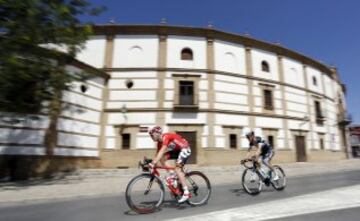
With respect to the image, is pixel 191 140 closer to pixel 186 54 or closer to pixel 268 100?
pixel 186 54

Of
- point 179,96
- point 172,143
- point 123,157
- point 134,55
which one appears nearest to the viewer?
point 172,143

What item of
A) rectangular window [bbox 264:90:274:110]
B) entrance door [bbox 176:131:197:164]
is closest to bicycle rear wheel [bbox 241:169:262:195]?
entrance door [bbox 176:131:197:164]

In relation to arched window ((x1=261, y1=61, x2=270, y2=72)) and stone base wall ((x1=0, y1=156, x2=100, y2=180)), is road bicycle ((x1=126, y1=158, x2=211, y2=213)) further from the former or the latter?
arched window ((x1=261, y1=61, x2=270, y2=72))

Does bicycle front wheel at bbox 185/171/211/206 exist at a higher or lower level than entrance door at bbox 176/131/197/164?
lower

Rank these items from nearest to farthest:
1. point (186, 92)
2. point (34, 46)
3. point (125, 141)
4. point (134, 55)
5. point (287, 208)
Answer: point (287, 208) → point (34, 46) → point (125, 141) → point (186, 92) → point (134, 55)

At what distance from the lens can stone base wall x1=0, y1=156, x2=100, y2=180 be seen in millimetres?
15352

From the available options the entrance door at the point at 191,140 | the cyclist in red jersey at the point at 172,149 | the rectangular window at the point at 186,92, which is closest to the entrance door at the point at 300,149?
the entrance door at the point at 191,140

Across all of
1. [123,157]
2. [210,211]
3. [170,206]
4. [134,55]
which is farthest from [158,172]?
[134,55]

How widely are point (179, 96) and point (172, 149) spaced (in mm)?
16184

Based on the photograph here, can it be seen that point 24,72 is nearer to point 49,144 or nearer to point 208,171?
point 49,144

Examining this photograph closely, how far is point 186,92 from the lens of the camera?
75.5ft

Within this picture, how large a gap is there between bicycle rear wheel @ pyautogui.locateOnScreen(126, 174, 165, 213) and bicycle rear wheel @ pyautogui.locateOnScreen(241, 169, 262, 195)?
3.04 m

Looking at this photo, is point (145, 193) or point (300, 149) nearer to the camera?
point (145, 193)

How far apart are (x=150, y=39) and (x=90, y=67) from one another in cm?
482
